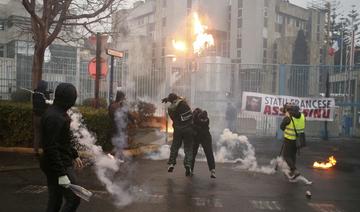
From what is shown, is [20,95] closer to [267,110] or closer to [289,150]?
[267,110]

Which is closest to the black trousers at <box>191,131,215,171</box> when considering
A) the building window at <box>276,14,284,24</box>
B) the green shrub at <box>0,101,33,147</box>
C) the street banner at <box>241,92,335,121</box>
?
the green shrub at <box>0,101,33,147</box>

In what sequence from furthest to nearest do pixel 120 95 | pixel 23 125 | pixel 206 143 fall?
1. pixel 23 125
2. pixel 120 95
3. pixel 206 143

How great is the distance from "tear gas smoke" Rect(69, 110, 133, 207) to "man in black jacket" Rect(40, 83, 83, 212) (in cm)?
235


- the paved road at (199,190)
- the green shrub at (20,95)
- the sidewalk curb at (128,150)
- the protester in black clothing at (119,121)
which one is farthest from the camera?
the green shrub at (20,95)

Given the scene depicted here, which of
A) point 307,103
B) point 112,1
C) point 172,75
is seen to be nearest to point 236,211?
point 112,1

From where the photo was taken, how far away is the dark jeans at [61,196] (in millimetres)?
4746

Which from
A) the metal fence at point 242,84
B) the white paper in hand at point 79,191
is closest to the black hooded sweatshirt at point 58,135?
the white paper in hand at point 79,191

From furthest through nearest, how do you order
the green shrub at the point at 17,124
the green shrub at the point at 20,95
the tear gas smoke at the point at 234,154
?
the green shrub at the point at 20,95 → the green shrub at the point at 17,124 → the tear gas smoke at the point at 234,154

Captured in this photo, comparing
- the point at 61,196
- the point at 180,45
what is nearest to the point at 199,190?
the point at 61,196

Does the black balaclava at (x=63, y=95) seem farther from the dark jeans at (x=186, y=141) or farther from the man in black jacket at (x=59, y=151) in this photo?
the dark jeans at (x=186, y=141)

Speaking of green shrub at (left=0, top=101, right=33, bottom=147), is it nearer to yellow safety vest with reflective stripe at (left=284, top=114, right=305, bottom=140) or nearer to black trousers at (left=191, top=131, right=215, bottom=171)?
black trousers at (left=191, top=131, right=215, bottom=171)

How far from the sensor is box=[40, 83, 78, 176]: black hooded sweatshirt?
15.4ft

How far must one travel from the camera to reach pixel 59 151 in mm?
4777

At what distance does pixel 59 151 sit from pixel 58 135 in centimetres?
17
